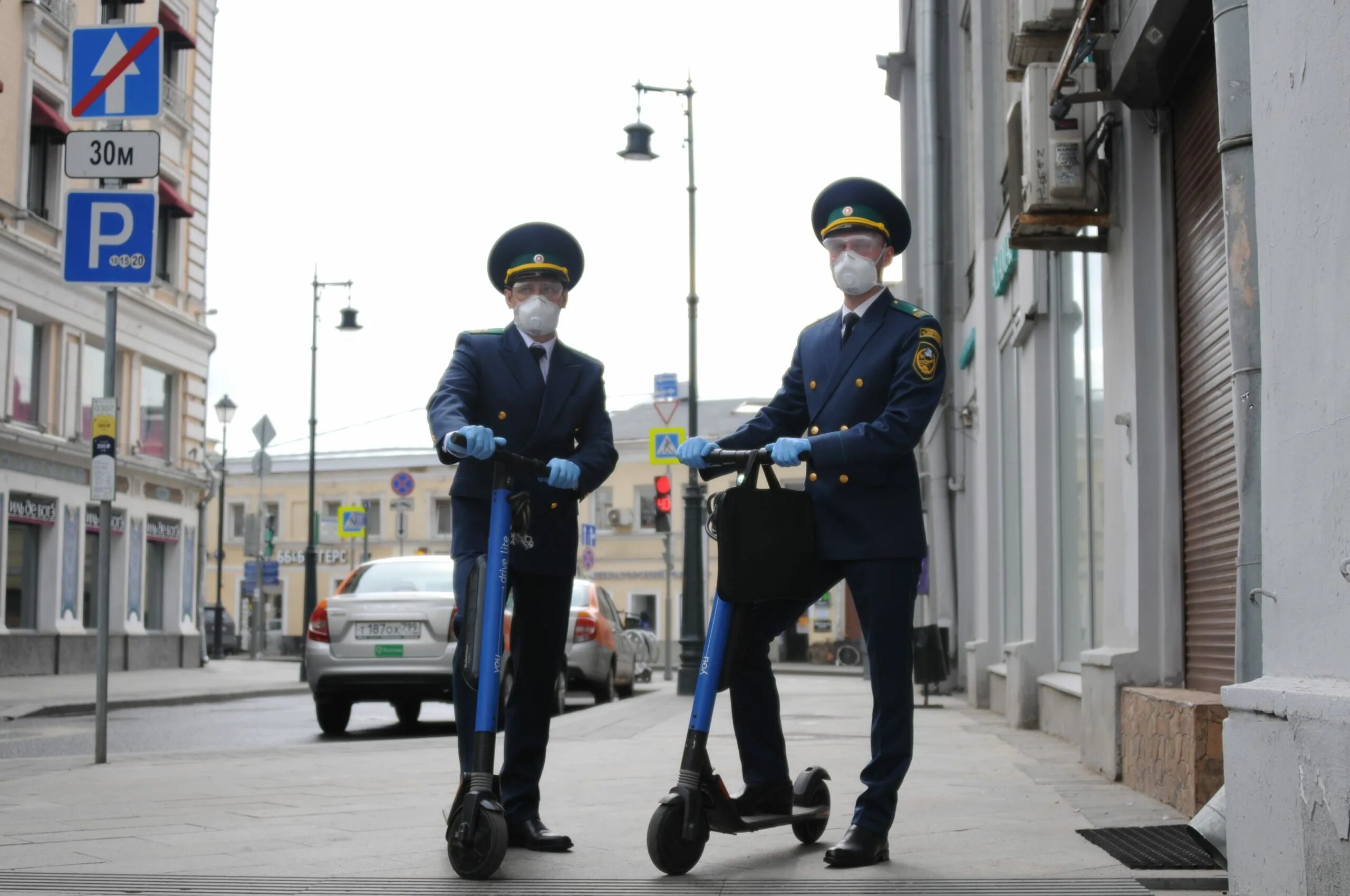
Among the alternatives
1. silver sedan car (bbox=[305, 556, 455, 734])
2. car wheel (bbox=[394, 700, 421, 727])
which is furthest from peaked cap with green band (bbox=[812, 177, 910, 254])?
car wheel (bbox=[394, 700, 421, 727])

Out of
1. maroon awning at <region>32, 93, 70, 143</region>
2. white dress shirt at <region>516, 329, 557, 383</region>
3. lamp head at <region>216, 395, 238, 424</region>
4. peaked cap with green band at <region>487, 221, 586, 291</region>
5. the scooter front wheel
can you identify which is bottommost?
the scooter front wheel

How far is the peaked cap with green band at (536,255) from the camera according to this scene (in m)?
4.99

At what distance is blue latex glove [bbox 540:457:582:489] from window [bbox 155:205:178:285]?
26.9 meters

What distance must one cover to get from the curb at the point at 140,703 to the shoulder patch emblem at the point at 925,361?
12553 mm

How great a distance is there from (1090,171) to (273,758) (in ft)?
17.5

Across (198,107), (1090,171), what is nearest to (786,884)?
(1090,171)

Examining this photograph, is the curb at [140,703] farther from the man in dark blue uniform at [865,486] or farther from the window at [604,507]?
the window at [604,507]

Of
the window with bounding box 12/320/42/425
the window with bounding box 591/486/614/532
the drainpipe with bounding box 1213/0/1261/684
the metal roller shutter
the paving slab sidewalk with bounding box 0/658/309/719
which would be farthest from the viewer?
the window with bounding box 591/486/614/532

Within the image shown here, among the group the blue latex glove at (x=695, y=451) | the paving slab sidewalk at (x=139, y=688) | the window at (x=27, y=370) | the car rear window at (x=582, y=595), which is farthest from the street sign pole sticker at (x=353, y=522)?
the blue latex glove at (x=695, y=451)

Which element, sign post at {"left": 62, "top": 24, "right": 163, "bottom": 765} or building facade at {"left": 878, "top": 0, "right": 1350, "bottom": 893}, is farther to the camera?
sign post at {"left": 62, "top": 24, "right": 163, "bottom": 765}

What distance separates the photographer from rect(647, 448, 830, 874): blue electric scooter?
4.27m

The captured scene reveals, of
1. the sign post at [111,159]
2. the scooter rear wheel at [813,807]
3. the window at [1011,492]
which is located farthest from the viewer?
the window at [1011,492]

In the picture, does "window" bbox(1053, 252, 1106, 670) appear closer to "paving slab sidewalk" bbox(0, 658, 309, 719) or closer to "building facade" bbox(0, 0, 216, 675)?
"paving slab sidewalk" bbox(0, 658, 309, 719)

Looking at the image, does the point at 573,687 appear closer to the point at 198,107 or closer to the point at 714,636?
the point at 714,636
